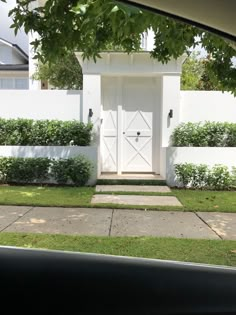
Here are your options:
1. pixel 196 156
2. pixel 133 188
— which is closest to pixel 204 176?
pixel 196 156

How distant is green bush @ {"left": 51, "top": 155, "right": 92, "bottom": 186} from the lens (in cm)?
1074

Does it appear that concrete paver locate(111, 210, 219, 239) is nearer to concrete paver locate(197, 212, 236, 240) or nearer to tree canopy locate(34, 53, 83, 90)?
concrete paver locate(197, 212, 236, 240)

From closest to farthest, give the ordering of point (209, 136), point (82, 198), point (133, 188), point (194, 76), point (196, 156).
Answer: point (82, 198) → point (133, 188) → point (196, 156) → point (209, 136) → point (194, 76)

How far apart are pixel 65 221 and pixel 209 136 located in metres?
5.22

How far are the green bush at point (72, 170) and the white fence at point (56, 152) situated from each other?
0.21 meters

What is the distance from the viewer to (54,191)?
10.0 metres

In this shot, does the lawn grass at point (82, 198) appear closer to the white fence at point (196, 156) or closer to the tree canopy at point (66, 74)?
the white fence at point (196, 156)

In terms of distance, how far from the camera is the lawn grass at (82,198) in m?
8.48

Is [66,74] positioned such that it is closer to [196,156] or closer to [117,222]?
[196,156]

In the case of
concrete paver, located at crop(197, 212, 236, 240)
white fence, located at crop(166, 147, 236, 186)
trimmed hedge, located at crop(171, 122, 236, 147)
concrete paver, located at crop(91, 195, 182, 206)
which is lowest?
concrete paver, located at crop(197, 212, 236, 240)

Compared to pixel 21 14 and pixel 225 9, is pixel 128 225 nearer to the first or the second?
pixel 21 14

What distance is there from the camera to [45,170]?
1094 cm

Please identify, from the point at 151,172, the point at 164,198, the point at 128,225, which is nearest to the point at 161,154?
the point at 151,172

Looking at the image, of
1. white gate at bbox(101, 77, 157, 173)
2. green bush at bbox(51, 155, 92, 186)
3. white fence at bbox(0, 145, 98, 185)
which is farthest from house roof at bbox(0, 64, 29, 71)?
green bush at bbox(51, 155, 92, 186)
